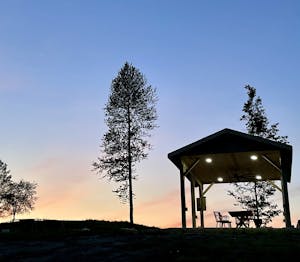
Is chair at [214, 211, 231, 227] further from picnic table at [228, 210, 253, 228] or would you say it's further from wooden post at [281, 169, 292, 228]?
wooden post at [281, 169, 292, 228]

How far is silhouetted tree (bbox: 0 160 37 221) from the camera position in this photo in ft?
173

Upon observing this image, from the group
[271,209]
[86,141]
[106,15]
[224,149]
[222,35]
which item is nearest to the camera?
[224,149]

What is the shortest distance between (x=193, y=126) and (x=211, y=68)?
17.1 feet

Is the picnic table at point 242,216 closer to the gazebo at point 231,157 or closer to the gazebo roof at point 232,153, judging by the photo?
the gazebo at point 231,157

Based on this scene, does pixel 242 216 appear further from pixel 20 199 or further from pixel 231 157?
pixel 20 199

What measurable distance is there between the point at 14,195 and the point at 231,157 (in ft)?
130

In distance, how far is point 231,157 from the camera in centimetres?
2156

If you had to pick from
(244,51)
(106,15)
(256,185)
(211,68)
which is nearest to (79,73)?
(106,15)

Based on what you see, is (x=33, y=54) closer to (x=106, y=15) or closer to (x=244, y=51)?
(x=106, y=15)

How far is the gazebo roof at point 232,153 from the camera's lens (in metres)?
19.4

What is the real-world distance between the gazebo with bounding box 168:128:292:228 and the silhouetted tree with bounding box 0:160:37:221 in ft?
114

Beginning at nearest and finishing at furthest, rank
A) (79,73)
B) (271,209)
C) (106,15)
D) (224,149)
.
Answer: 1. (224,149)
2. (106,15)
3. (79,73)
4. (271,209)

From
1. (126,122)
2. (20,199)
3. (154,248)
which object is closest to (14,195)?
(20,199)

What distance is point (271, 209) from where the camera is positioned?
122 feet
